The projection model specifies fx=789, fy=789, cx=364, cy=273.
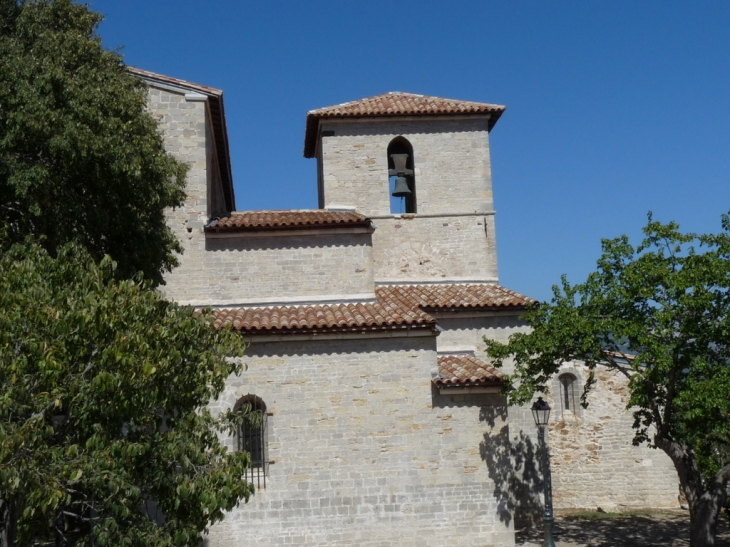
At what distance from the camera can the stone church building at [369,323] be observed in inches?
543

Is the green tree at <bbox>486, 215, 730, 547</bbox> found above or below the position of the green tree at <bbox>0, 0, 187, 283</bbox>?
below

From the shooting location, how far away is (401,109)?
18.5 m

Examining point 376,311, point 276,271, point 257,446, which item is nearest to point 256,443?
point 257,446

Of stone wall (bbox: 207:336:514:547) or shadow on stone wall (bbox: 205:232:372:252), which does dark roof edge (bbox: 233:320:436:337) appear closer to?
stone wall (bbox: 207:336:514:547)

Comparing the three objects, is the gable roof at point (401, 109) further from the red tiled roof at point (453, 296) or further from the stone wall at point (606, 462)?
the stone wall at point (606, 462)

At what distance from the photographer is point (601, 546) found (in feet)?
51.3

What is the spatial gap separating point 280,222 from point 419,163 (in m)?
4.48

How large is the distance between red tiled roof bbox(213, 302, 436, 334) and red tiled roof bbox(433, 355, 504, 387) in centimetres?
108

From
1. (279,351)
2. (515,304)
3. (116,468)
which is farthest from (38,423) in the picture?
(515,304)

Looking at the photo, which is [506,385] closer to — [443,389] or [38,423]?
[443,389]

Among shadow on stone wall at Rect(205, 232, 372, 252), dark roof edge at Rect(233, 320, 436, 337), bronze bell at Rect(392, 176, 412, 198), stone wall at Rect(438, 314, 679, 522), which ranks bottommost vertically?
stone wall at Rect(438, 314, 679, 522)

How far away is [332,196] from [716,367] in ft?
29.8

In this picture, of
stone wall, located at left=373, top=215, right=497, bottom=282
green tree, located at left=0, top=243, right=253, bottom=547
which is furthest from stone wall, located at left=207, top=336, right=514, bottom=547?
green tree, located at left=0, top=243, right=253, bottom=547

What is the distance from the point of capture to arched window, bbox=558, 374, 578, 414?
2066 cm
